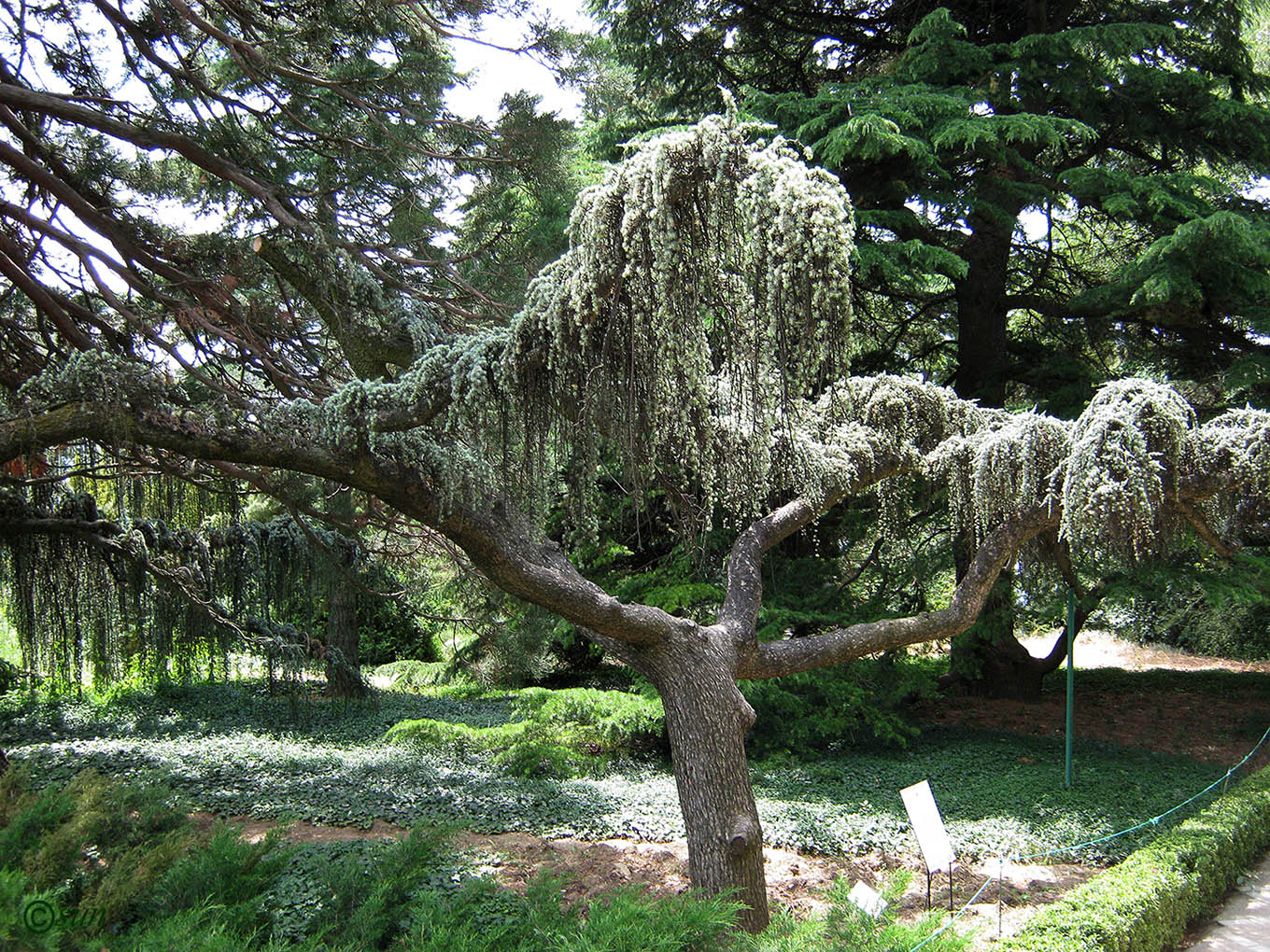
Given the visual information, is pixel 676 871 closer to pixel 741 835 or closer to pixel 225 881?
pixel 741 835

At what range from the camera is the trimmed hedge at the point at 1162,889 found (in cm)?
459

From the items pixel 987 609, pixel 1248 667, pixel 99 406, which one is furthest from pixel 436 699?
pixel 1248 667

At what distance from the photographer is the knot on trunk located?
16.1ft

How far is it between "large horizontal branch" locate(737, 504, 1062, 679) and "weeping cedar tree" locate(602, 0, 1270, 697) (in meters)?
2.81

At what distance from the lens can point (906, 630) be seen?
20.9 feet

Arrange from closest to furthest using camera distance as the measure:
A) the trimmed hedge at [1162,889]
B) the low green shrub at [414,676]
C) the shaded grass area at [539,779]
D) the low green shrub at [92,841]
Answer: the low green shrub at [92,841]
the trimmed hedge at [1162,889]
the shaded grass area at [539,779]
the low green shrub at [414,676]

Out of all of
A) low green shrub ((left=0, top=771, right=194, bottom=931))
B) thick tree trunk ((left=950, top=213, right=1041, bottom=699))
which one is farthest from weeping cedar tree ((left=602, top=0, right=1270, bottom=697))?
low green shrub ((left=0, top=771, right=194, bottom=931))

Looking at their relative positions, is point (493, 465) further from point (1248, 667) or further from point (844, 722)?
point (1248, 667)

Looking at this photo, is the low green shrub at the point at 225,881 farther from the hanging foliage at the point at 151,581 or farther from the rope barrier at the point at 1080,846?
the hanging foliage at the point at 151,581

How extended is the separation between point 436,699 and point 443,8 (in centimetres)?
933

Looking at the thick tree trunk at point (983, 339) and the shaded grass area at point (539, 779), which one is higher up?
the thick tree trunk at point (983, 339)

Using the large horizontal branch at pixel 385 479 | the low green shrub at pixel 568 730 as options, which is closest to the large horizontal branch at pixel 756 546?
the large horizontal branch at pixel 385 479

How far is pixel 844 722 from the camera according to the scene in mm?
9758

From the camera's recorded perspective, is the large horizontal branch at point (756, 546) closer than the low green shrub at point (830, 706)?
Yes
